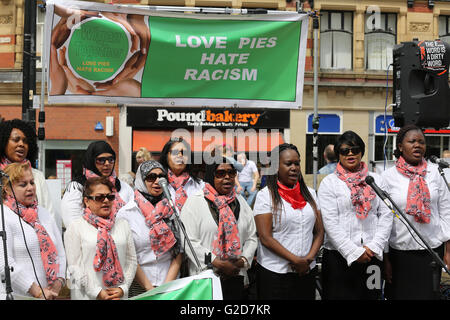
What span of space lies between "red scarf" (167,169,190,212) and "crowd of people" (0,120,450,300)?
0.05 ft

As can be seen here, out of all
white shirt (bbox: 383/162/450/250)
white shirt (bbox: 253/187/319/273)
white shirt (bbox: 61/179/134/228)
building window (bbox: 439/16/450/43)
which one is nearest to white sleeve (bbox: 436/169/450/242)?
white shirt (bbox: 383/162/450/250)

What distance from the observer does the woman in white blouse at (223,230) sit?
4.04 metres

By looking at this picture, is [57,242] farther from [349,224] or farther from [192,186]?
[349,224]

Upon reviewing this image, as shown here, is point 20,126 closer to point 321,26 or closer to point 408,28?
point 321,26

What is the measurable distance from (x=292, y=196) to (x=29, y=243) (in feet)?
6.85

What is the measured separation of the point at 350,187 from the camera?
438 centimetres

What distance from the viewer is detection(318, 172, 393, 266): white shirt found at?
14.0 ft

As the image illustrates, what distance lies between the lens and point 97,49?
4.84 metres

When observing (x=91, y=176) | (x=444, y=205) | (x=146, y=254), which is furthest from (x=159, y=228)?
(x=444, y=205)

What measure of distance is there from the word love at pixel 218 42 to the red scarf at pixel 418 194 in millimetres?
1791

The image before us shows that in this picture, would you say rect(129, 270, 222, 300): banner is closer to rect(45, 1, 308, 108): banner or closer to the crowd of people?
the crowd of people
